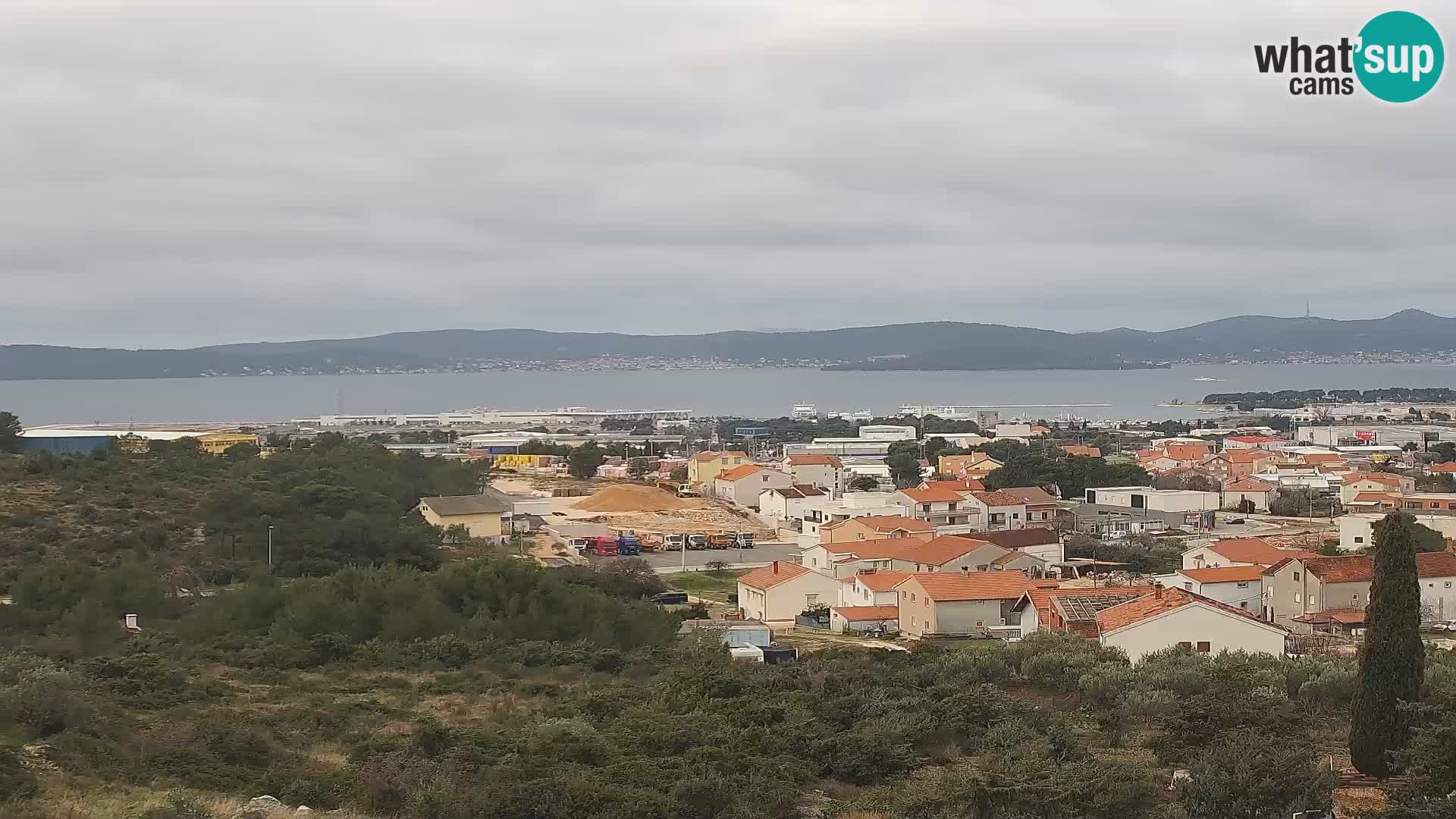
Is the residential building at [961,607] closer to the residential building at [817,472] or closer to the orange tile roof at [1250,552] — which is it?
the orange tile roof at [1250,552]

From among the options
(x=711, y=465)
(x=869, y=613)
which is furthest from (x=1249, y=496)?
(x=869, y=613)

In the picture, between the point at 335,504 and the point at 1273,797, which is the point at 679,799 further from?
the point at 335,504

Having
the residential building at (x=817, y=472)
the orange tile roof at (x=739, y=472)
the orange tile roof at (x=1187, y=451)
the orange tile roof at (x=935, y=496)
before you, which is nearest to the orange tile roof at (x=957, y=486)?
the orange tile roof at (x=935, y=496)

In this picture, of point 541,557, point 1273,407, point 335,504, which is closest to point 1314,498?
point 541,557

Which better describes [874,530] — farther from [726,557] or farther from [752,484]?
[752,484]

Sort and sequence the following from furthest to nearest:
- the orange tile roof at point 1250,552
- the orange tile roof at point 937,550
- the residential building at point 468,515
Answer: the residential building at point 468,515
the orange tile roof at point 937,550
the orange tile roof at point 1250,552

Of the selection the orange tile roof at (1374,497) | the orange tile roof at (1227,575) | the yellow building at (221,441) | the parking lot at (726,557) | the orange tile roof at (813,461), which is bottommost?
the parking lot at (726,557)

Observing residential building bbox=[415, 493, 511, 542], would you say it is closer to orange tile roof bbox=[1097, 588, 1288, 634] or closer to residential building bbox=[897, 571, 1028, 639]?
residential building bbox=[897, 571, 1028, 639]

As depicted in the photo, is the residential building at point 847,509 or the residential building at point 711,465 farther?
the residential building at point 711,465
